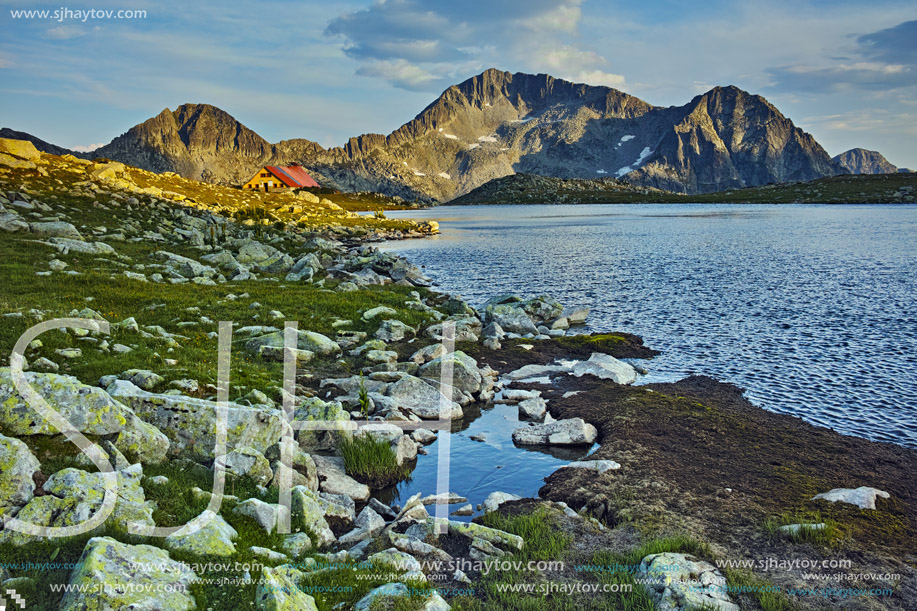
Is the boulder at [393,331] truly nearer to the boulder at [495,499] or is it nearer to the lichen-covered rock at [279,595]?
the boulder at [495,499]

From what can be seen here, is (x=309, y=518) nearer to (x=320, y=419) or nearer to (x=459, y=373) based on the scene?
(x=320, y=419)

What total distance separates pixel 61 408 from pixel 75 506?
2.56 meters

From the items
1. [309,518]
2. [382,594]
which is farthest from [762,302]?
[382,594]

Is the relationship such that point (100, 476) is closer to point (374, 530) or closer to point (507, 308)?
point (374, 530)

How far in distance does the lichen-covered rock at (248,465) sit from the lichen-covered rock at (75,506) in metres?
2.35

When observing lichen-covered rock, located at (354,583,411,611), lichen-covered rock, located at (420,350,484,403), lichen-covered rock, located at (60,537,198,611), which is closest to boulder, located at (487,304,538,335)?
lichen-covered rock, located at (420,350,484,403)

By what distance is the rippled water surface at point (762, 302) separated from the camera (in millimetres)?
20266

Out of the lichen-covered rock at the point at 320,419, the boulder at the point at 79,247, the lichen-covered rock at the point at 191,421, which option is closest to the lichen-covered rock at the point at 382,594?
the lichen-covered rock at the point at 191,421

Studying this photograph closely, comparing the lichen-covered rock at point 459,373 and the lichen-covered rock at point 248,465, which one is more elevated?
the lichen-covered rock at point 248,465

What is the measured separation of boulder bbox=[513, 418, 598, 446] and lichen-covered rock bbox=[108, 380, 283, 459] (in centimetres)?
798

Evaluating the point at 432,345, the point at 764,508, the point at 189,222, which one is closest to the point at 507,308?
the point at 432,345

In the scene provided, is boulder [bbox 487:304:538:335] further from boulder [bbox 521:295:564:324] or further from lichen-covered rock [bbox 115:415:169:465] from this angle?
lichen-covered rock [bbox 115:415:169:465]

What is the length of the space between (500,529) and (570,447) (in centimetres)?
555

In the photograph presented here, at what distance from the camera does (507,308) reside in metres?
32.0
